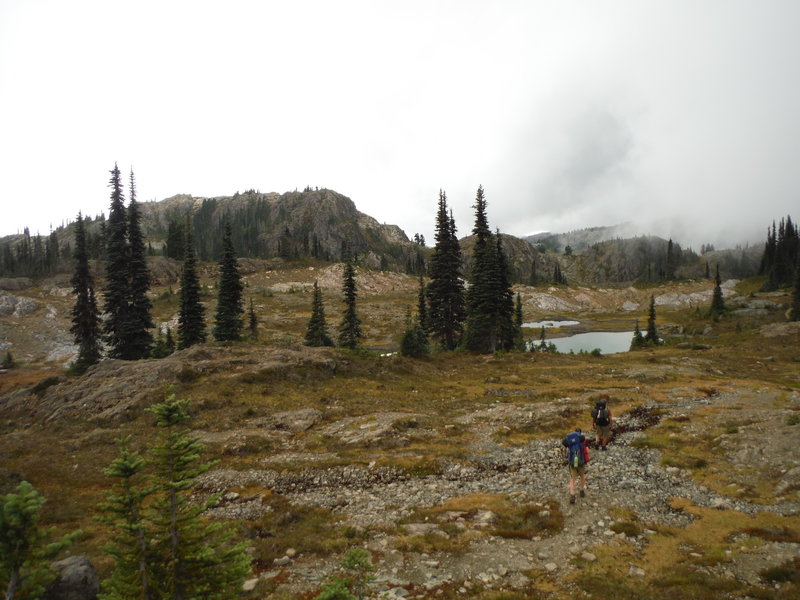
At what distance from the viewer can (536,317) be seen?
18762 cm

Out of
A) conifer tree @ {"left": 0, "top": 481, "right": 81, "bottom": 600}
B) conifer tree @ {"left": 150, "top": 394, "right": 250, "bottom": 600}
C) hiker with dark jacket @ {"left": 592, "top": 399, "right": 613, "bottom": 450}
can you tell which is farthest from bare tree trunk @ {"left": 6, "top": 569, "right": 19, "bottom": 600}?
hiker with dark jacket @ {"left": 592, "top": 399, "right": 613, "bottom": 450}

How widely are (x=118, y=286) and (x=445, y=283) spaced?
4376cm

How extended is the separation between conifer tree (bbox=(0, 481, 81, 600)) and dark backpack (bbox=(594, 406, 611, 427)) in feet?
71.8

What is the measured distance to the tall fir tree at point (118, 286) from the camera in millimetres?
48406

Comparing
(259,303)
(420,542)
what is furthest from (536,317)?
(420,542)

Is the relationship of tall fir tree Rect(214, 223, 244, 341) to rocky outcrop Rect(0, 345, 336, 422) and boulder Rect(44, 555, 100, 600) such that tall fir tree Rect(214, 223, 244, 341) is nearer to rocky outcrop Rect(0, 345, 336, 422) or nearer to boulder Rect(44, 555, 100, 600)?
rocky outcrop Rect(0, 345, 336, 422)

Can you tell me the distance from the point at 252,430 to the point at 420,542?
1742cm

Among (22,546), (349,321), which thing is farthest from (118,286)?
(22,546)

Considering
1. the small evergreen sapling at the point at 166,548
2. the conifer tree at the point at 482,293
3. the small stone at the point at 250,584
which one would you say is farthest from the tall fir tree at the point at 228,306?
the small evergreen sapling at the point at 166,548

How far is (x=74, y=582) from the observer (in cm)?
866

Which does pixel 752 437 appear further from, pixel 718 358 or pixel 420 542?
pixel 718 358

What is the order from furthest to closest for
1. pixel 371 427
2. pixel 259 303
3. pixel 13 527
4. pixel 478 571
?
1. pixel 259 303
2. pixel 371 427
3. pixel 478 571
4. pixel 13 527

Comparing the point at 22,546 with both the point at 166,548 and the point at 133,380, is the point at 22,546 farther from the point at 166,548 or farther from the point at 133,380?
the point at 133,380

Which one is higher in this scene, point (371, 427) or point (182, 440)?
point (182, 440)
